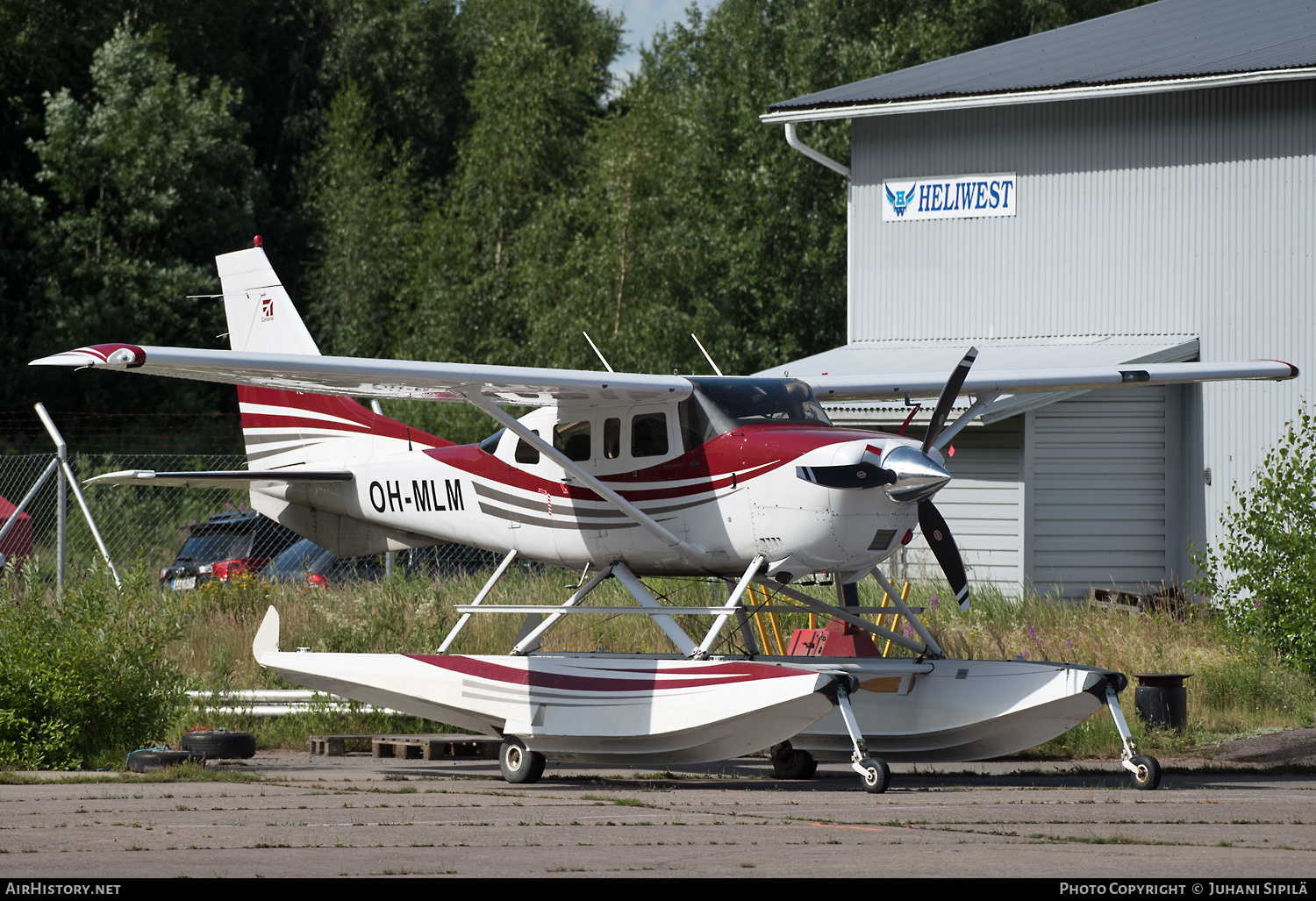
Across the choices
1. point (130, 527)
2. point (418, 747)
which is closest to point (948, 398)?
point (418, 747)

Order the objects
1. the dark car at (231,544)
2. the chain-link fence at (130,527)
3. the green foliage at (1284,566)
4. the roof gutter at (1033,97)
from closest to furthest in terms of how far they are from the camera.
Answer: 1. the green foliage at (1284,566)
2. the roof gutter at (1033,97)
3. the chain-link fence at (130,527)
4. the dark car at (231,544)

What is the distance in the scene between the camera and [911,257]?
2158cm

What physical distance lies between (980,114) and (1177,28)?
10.9 ft

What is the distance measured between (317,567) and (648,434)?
782 cm

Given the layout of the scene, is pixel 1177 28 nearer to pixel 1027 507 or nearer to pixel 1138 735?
pixel 1027 507

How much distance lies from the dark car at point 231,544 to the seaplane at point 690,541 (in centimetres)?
629

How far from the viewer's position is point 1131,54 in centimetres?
2059

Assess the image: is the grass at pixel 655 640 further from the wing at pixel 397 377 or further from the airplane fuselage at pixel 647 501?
the wing at pixel 397 377

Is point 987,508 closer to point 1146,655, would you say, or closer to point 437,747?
point 1146,655

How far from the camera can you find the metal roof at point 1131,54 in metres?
19.0

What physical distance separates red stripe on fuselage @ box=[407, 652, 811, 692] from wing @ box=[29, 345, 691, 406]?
1.95 metres

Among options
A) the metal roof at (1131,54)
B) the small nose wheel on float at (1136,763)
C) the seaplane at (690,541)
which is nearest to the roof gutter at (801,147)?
the metal roof at (1131,54)

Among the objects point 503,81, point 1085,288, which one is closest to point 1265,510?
point 1085,288

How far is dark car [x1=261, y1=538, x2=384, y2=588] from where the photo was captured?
1781cm
